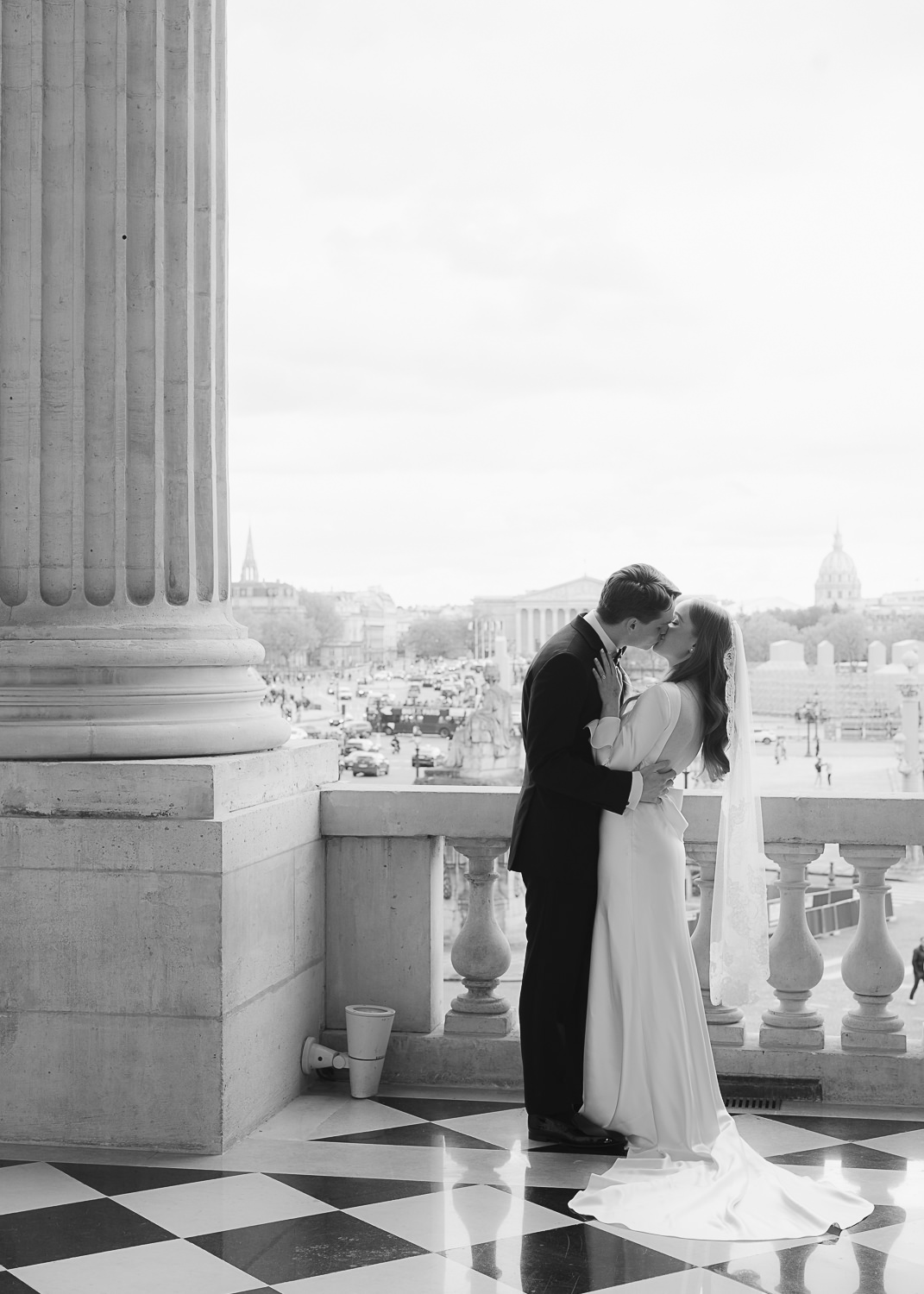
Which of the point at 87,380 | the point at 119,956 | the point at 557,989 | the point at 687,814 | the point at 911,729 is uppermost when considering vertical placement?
the point at 87,380

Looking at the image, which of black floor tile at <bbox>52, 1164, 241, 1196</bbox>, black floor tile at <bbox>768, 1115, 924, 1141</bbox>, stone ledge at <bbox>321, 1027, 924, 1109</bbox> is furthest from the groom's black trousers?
black floor tile at <bbox>52, 1164, 241, 1196</bbox>

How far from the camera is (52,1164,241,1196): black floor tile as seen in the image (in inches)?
157

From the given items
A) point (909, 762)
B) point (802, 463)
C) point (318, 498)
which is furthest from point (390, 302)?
point (909, 762)

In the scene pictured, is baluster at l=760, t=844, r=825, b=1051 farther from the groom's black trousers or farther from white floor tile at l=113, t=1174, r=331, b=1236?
white floor tile at l=113, t=1174, r=331, b=1236

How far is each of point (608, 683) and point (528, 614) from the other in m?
79.5

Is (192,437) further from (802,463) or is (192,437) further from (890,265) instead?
(890,265)

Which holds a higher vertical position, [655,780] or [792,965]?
[655,780]

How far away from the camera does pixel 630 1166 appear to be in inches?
162

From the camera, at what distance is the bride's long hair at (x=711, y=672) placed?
4418mm

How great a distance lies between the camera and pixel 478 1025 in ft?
16.9

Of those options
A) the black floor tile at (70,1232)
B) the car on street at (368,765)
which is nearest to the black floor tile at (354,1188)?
the black floor tile at (70,1232)

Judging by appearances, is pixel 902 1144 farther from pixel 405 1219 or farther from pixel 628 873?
pixel 405 1219

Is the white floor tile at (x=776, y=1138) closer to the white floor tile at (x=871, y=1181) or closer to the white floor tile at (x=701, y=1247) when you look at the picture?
the white floor tile at (x=871, y=1181)

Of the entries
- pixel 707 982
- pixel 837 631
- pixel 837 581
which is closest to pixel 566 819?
pixel 707 982
